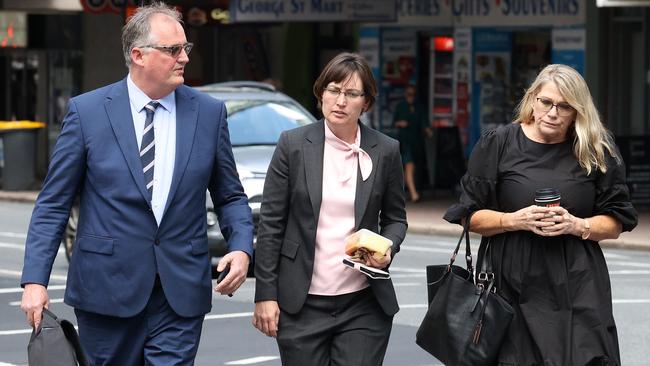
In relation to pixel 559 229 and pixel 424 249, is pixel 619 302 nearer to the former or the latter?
pixel 424 249

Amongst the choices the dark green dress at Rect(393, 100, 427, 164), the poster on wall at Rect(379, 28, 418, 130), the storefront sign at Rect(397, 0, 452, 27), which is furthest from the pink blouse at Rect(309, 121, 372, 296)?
the poster on wall at Rect(379, 28, 418, 130)

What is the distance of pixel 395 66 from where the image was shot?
2875 cm

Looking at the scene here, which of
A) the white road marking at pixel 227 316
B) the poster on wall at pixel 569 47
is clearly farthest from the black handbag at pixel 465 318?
the poster on wall at pixel 569 47

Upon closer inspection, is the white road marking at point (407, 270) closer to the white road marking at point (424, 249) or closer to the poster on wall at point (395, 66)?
the white road marking at point (424, 249)

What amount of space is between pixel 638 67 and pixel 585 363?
20.3 meters

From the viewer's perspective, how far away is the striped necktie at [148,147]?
240 inches

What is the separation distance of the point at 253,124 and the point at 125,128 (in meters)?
10.3

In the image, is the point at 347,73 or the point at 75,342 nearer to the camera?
the point at 75,342

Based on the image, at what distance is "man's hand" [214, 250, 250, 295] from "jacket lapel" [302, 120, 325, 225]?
1.06 feet

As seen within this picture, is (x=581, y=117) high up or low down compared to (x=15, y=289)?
up

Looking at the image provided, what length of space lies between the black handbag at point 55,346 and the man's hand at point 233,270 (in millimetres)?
597

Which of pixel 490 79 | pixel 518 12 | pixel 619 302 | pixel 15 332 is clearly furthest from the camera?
pixel 490 79

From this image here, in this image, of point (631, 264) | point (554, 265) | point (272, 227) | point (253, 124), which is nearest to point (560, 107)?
point (554, 265)

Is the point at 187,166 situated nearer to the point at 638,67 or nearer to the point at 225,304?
the point at 225,304
